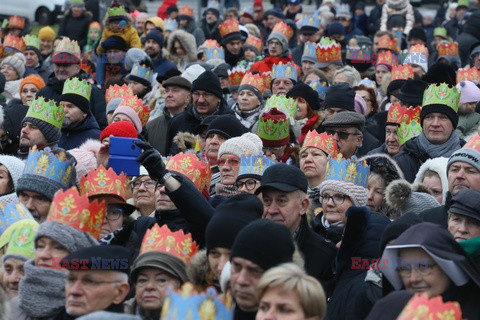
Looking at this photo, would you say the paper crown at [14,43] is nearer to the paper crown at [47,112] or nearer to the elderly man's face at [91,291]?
the paper crown at [47,112]

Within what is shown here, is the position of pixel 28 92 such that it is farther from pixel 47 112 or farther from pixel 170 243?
pixel 170 243

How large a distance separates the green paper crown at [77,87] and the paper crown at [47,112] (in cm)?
133

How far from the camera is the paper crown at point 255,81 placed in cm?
1390

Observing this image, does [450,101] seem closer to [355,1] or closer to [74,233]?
[74,233]

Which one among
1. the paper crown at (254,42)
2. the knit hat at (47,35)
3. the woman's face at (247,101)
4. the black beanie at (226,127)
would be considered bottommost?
the knit hat at (47,35)

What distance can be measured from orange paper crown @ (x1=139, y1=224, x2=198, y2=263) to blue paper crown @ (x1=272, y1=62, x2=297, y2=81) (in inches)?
283

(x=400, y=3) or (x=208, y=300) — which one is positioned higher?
(x=208, y=300)

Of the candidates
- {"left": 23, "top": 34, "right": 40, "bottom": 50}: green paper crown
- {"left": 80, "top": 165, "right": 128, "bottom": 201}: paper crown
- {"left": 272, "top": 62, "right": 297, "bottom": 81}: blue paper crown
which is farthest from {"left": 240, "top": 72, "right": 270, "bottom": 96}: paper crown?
{"left": 23, "top": 34, "right": 40, "bottom": 50}: green paper crown

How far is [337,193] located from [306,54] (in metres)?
7.57

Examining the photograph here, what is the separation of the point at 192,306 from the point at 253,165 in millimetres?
3357

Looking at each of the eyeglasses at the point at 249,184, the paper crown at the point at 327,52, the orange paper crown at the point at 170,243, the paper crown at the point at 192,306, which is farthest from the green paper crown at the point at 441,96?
the paper crown at the point at 192,306

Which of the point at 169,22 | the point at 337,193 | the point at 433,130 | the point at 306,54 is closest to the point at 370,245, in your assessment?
the point at 337,193

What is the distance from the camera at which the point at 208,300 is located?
5.90m

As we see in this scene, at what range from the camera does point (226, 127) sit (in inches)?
420
